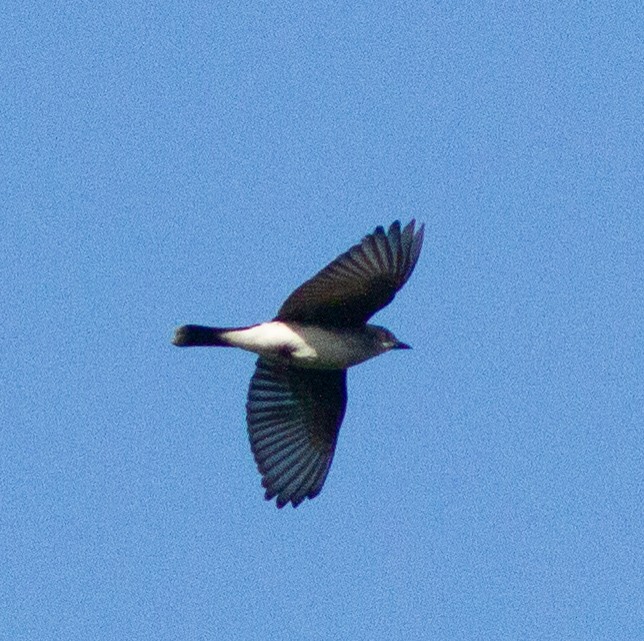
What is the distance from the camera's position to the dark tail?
15.9m

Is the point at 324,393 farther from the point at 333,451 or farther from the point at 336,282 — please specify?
the point at 336,282

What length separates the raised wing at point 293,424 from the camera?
54.9ft

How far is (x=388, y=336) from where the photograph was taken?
16.0m

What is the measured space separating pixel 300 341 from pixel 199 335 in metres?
0.78

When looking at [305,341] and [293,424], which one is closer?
[305,341]

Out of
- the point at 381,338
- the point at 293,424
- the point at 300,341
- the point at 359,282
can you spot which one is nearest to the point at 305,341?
the point at 300,341

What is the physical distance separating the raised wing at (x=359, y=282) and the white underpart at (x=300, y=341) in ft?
0.25

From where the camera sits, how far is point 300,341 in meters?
15.8

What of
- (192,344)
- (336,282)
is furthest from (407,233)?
(192,344)

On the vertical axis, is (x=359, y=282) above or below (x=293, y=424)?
above

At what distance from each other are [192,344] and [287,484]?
1471 millimetres

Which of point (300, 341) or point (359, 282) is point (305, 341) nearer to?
point (300, 341)

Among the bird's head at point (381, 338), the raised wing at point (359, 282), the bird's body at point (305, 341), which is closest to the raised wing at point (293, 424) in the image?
the bird's body at point (305, 341)

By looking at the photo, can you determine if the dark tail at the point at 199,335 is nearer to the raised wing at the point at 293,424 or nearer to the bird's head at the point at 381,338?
the raised wing at the point at 293,424
